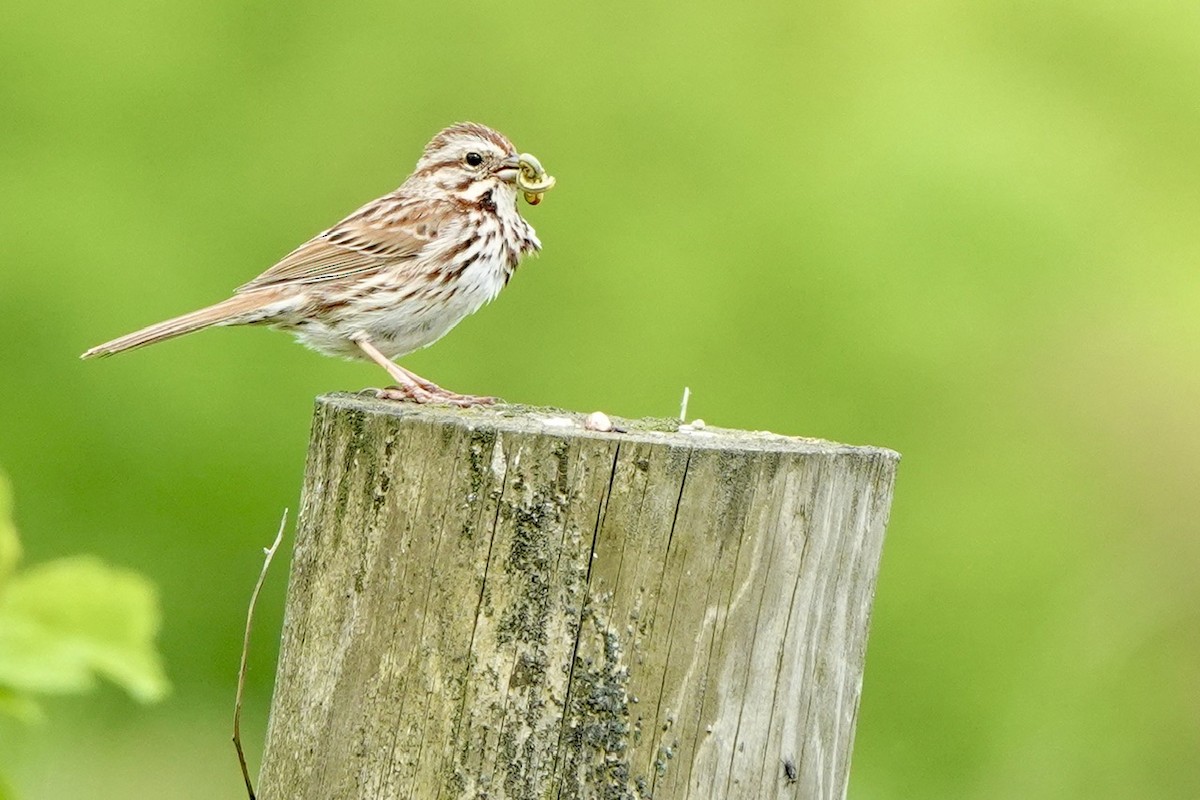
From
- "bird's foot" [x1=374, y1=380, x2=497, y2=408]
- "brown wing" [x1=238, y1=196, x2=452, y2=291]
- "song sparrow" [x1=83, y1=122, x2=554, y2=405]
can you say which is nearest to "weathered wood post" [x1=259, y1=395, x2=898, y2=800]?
"bird's foot" [x1=374, y1=380, x2=497, y2=408]

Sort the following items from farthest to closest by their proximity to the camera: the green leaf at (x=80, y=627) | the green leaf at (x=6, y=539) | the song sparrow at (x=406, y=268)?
1. the song sparrow at (x=406, y=268)
2. the green leaf at (x=6, y=539)
3. the green leaf at (x=80, y=627)

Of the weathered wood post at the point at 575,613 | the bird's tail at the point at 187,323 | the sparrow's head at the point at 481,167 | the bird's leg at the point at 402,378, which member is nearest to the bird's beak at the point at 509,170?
the sparrow's head at the point at 481,167

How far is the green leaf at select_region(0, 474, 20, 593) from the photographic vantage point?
213 centimetres

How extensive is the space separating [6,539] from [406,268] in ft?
11.2

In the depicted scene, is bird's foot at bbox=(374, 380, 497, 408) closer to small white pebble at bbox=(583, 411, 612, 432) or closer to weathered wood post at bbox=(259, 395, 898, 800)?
small white pebble at bbox=(583, 411, 612, 432)

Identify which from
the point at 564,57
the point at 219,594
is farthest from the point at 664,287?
the point at 219,594

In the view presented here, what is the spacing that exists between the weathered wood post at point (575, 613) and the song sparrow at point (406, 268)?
6.84 ft

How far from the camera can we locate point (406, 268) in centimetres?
549

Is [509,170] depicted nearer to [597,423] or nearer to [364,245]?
[364,245]

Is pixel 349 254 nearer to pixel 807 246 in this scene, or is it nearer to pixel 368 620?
pixel 368 620

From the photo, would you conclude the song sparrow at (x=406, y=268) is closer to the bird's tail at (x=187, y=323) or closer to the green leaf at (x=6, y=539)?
the bird's tail at (x=187, y=323)

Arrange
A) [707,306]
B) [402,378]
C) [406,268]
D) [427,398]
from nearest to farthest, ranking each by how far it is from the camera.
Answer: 1. [427,398]
2. [402,378]
3. [406,268]
4. [707,306]

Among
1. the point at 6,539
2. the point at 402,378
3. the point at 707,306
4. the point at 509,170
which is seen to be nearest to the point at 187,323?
the point at 402,378

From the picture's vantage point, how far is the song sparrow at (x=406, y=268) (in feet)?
17.8
